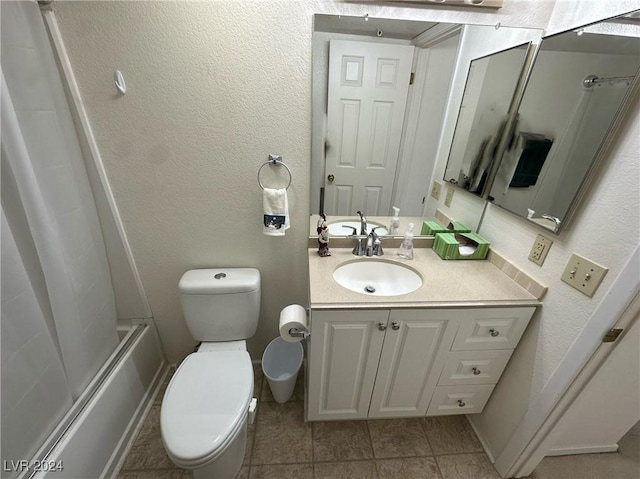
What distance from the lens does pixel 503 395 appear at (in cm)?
118

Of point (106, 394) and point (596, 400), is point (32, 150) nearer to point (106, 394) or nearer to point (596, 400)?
point (106, 394)

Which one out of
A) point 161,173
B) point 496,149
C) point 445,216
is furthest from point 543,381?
point 161,173

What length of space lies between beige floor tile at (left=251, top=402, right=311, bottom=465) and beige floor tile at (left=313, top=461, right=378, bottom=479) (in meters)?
0.07

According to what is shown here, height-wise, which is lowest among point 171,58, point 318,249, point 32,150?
point 318,249

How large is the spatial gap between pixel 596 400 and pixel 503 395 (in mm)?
325

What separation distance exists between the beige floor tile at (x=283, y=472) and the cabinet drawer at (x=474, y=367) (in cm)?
75

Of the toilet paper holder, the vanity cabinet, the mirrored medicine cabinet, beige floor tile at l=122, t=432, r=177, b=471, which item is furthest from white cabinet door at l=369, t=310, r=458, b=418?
beige floor tile at l=122, t=432, r=177, b=471

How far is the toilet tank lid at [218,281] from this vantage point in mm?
1222

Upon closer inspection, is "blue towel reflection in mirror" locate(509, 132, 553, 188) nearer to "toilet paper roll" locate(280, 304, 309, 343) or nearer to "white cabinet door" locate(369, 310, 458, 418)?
"white cabinet door" locate(369, 310, 458, 418)

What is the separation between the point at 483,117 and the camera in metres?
1.24

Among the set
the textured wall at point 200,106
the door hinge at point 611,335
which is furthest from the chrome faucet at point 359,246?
the door hinge at point 611,335

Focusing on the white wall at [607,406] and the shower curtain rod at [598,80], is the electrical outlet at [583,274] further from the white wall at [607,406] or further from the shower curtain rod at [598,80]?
the shower curtain rod at [598,80]

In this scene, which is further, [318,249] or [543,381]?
[318,249]

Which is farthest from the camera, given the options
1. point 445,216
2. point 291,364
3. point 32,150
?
point 291,364
